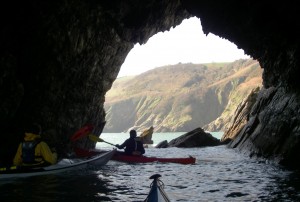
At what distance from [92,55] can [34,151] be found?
918cm

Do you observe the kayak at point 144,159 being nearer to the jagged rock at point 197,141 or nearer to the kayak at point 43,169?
the kayak at point 43,169

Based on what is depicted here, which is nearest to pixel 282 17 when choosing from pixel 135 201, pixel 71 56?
pixel 71 56

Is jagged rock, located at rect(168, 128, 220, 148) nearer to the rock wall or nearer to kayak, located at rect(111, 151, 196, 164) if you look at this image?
the rock wall

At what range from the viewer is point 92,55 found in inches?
788

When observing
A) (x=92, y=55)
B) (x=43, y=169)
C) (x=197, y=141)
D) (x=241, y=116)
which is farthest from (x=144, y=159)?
(x=241, y=116)

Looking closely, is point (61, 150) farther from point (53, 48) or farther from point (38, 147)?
point (38, 147)

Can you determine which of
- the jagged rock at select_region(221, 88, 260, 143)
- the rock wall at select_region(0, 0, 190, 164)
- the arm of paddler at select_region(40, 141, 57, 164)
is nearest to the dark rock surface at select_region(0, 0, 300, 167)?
the rock wall at select_region(0, 0, 190, 164)

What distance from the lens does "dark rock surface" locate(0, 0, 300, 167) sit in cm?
1548

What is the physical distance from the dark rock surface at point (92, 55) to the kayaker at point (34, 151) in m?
3.84

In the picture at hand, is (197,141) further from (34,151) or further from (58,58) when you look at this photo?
(34,151)

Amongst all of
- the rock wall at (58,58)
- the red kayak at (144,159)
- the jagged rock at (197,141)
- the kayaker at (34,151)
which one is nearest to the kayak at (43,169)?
the kayaker at (34,151)

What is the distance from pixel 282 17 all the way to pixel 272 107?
4.70 metres

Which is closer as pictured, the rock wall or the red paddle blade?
the rock wall

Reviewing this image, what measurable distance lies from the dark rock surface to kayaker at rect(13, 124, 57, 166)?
3843 millimetres
